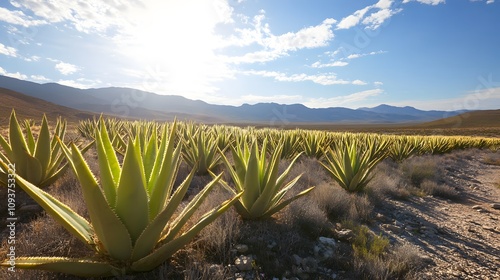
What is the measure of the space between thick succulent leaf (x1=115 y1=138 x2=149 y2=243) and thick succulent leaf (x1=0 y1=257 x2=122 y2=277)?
228mm

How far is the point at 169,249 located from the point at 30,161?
8.82 ft

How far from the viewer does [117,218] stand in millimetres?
1548

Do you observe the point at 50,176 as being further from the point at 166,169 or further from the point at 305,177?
the point at 305,177

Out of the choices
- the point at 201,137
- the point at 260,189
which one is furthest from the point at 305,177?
the point at 260,189

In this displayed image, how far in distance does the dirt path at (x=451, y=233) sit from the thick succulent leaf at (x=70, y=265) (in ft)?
9.16

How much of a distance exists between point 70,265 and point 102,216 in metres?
→ 0.39

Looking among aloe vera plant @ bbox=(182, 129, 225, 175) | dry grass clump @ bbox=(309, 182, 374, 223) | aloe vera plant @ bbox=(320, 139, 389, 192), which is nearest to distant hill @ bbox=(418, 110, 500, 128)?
aloe vera plant @ bbox=(320, 139, 389, 192)

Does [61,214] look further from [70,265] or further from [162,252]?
[162,252]

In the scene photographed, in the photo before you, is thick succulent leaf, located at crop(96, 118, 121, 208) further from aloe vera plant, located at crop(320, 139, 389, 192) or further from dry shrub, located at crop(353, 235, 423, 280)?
aloe vera plant, located at crop(320, 139, 389, 192)

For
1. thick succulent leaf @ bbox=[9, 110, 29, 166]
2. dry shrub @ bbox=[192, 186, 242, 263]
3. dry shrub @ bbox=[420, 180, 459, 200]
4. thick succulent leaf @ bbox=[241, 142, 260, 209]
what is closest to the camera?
dry shrub @ bbox=[192, 186, 242, 263]

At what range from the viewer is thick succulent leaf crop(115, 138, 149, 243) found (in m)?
1.58

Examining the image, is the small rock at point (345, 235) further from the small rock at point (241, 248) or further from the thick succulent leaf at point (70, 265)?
the thick succulent leaf at point (70, 265)

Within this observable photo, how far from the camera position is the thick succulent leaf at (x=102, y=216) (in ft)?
4.80

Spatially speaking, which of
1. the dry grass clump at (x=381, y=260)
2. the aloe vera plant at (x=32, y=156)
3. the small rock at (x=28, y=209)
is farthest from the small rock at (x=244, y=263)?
the aloe vera plant at (x=32, y=156)
